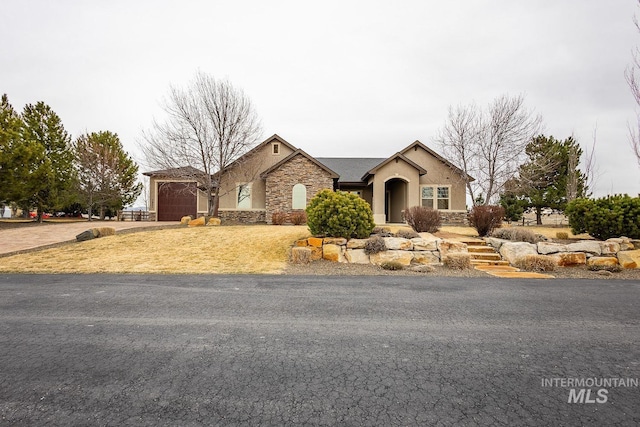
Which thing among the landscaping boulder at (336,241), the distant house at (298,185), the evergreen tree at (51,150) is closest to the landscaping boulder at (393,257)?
the landscaping boulder at (336,241)

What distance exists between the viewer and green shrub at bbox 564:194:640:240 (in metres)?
9.77

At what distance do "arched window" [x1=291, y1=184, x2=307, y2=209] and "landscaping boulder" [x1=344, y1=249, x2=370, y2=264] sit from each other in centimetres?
1105

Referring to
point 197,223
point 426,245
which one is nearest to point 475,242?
point 426,245

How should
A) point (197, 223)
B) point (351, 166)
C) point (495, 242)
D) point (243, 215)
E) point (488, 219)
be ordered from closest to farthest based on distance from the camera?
1. point (495, 242)
2. point (488, 219)
3. point (197, 223)
4. point (243, 215)
5. point (351, 166)

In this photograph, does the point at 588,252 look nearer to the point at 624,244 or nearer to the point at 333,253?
the point at 624,244

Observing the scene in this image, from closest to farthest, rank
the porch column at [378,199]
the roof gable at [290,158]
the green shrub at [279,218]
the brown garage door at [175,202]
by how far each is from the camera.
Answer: the green shrub at [279,218] → the roof gable at [290,158] → the porch column at [378,199] → the brown garage door at [175,202]

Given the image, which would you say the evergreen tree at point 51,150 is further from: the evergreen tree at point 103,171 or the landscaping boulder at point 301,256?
the landscaping boulder at point 301,256

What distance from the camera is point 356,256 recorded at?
387 inches

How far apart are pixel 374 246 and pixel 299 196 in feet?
38.0

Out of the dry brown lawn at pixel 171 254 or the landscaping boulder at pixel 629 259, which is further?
the landscaping boulder at pixel 629 259

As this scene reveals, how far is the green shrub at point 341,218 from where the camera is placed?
33.6 feet

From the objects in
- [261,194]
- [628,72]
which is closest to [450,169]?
[628,72]

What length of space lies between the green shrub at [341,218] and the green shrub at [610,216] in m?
7.55

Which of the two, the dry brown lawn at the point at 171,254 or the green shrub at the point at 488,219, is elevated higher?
the green shrub at the point at 488,219
